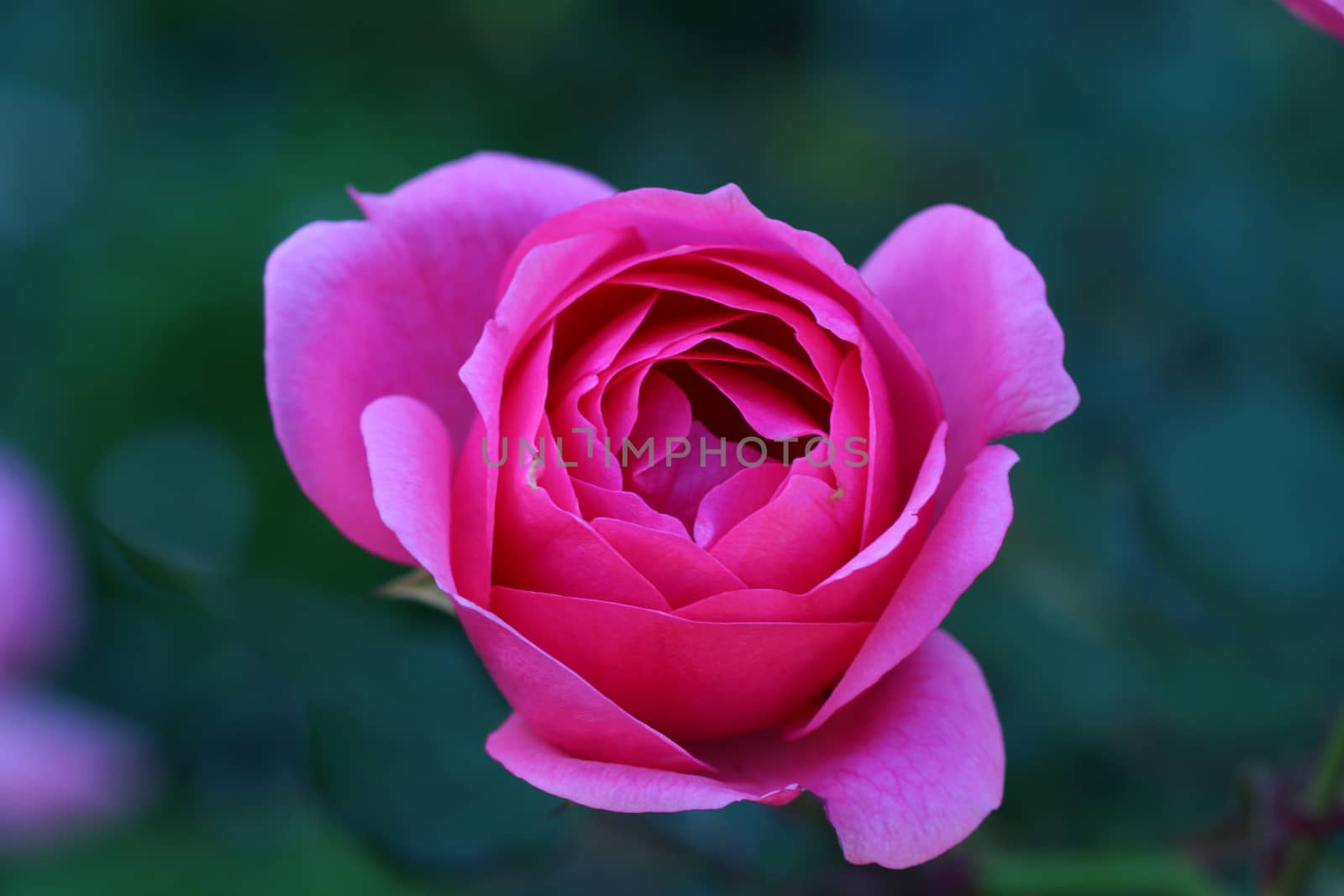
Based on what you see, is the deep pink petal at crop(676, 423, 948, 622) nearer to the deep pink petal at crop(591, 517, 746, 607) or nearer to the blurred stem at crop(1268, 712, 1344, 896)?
the deep pink petal at crop(591, 517, 746, 607)

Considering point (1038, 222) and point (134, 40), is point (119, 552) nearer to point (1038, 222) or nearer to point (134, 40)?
point (1038, 222)

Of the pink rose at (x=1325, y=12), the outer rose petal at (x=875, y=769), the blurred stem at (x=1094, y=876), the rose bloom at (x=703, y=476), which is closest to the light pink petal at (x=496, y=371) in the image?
the rose bloom at (x=703, y=476)

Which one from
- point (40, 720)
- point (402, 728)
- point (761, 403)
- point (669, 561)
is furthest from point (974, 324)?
point (40, 720)

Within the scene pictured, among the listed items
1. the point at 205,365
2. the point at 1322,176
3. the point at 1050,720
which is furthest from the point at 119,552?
the point at 1322,176

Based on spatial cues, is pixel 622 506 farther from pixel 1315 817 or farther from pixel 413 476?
pixel 1315 817

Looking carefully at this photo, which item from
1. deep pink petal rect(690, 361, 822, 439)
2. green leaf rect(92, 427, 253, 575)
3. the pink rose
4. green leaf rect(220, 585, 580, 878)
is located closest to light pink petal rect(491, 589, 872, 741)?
deep pink petal rect(690, 361, 822, 439)

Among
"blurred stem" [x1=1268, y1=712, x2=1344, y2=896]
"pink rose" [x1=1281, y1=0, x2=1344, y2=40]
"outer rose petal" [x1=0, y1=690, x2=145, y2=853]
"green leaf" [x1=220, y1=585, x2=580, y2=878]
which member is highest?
"pink rose" [x1=1281, y1=0, x2=1344, y2=40]

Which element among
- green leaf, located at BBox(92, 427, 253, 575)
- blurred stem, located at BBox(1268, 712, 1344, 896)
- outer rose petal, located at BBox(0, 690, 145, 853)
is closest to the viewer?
blurred stem, located at BBox(1268, 712, 1344, 896)
